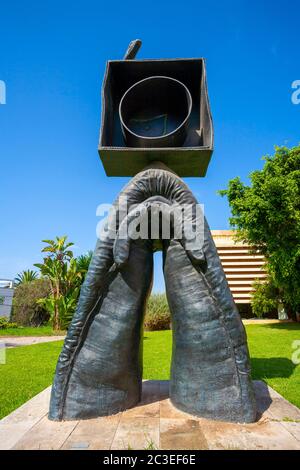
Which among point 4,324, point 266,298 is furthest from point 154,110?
point 4,324

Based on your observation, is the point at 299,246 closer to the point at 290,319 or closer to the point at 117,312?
the point at 290,319

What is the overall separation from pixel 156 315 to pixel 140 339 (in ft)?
52.5

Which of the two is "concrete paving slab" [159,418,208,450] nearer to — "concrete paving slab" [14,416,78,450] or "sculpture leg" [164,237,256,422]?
"sculpture leg" [164,237,256,422]

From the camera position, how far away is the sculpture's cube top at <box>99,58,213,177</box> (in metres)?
4.49

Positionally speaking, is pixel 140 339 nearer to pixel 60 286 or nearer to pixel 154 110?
pixel 154 110

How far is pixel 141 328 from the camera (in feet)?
13.7

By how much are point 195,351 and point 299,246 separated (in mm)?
13480

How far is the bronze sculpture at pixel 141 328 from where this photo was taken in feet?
12.2

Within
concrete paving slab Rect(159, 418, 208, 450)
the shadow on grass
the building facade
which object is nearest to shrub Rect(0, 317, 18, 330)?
the building facade

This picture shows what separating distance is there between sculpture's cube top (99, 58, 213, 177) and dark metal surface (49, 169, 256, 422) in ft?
2.45

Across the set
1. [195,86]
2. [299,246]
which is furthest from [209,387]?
[299,246]

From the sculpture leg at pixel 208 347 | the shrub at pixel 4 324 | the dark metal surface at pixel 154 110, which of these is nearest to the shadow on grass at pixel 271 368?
the sculpture leg at pixel 208 347

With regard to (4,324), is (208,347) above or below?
above

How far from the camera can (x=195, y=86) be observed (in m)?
5.21
